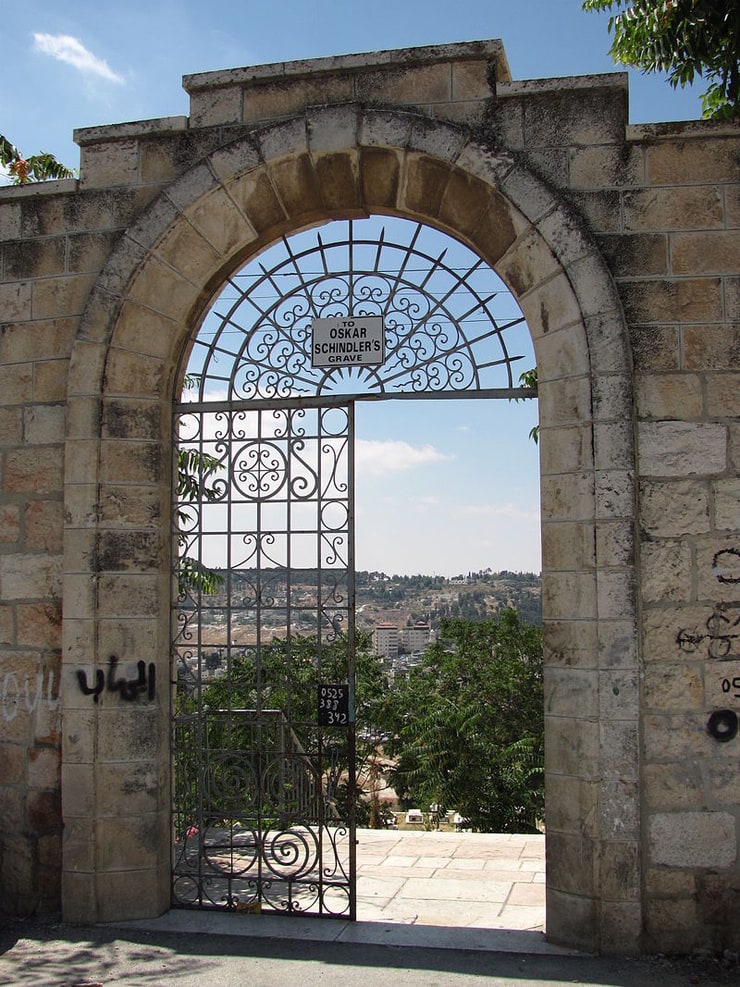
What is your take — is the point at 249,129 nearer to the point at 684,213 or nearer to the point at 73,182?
the point at 73,182

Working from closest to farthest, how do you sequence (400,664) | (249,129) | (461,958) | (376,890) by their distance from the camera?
(461,958), (249,129), (376,890), (400,664)

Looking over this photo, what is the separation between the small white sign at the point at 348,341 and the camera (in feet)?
17.6

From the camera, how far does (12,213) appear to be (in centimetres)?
571

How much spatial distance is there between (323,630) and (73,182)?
126 inches

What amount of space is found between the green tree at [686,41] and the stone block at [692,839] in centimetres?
468

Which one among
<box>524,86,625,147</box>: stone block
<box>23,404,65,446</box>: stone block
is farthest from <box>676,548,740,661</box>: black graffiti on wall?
<box>23,404,65,446</box>: stone block

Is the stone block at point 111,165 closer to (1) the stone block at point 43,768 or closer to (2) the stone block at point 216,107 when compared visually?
(2) the stone block at point 216,107

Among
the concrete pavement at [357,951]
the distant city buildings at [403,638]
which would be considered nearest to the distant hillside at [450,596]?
the distant city buildings at [403,638]

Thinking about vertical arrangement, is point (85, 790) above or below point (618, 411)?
below

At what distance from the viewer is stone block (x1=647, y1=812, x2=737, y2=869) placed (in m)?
4.52

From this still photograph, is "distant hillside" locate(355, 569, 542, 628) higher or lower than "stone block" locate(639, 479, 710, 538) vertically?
lower

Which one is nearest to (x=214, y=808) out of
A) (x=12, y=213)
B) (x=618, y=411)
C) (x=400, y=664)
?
(x=618, y=411)

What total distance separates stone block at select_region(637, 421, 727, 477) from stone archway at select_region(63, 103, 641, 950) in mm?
150

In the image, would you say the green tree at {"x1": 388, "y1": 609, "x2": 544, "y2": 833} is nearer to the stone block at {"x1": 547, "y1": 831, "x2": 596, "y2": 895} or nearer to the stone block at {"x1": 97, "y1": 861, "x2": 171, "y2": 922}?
the stone block at {"x1": 97, "y1": 861, "x2": 171, "y2": 922}
